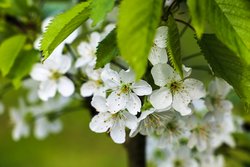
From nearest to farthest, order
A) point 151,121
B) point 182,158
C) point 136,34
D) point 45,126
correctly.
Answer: point 136,34 → point 151,121 → point 182,158 → point 45,126

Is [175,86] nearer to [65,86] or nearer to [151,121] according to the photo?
[151,121]

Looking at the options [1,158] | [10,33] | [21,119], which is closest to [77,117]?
[1,158]

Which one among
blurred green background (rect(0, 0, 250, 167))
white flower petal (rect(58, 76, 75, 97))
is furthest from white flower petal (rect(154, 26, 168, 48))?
blurred green background (rect(0, 0, 250, 167))

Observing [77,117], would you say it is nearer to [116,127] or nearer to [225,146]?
[225,146]

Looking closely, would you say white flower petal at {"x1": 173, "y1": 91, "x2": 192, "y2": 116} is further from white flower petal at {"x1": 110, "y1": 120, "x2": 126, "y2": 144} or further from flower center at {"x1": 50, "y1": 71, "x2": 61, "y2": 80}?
flower center at {"x1": 50, "y1": 71, "x2": 61, "y2": 80}

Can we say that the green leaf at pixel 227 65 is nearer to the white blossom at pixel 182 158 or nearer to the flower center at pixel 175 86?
the flower center at pixel 175 86

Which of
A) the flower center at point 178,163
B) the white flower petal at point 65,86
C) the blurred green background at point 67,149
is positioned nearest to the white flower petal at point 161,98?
the white flower petal at point 65,86

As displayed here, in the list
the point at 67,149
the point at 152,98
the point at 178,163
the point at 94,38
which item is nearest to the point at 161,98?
the point at 152,98
